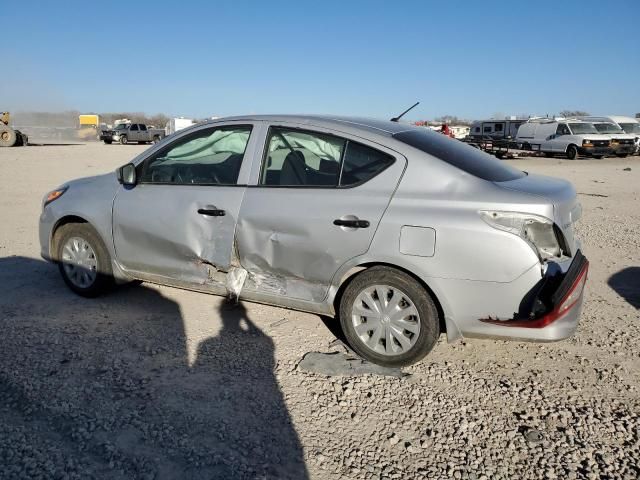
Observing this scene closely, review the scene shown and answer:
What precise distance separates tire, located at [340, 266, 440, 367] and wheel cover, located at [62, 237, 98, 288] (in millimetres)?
2489

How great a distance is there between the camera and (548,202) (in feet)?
10.3

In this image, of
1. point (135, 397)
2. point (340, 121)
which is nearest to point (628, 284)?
point (340, 121)

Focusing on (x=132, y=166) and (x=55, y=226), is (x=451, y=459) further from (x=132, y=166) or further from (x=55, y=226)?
(x=55, y=226)

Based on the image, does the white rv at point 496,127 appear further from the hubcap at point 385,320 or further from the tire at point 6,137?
the hubcap at point 385,320

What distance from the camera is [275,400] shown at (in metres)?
3.18

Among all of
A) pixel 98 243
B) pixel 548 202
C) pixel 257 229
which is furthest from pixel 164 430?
pixel 548 202

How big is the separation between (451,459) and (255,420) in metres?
1.11

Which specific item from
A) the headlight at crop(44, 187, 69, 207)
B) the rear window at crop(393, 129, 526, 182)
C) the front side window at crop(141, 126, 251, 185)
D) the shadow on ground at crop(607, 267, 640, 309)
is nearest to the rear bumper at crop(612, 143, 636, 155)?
→ the shadow on ground at crop(607, 267, 640, 309)

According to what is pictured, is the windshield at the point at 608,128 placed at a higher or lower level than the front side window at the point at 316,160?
higher

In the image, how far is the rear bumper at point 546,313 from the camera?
122 inches

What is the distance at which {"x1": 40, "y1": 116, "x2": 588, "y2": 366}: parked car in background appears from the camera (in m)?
3.17

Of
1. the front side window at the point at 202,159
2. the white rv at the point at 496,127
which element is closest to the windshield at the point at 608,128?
the white rv at the point at 496,127

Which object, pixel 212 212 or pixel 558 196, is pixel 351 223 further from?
pixel 558 196

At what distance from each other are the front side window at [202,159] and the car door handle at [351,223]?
0.99m
